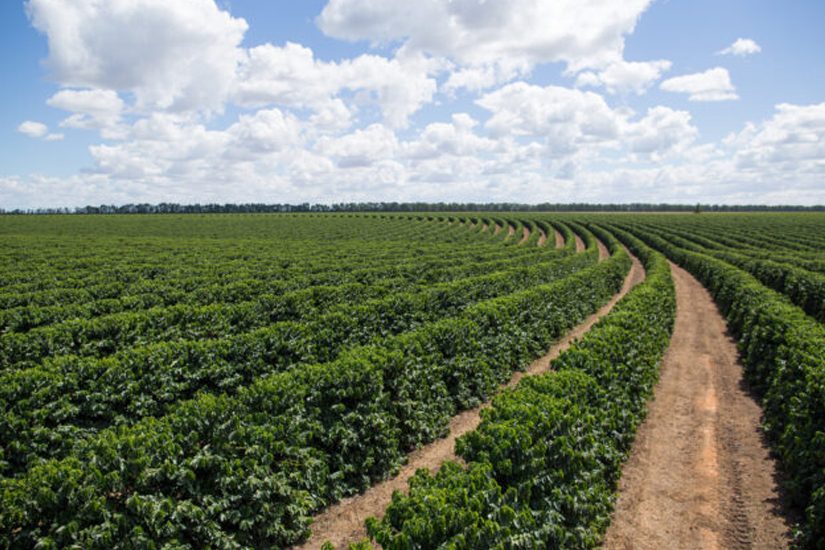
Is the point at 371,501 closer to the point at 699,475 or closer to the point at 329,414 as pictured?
the point at 329,414

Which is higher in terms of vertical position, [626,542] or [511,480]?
[511,480]

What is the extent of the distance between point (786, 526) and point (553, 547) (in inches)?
177

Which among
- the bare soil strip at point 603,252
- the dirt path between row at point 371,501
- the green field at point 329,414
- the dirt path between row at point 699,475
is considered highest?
the green field at point 329,414

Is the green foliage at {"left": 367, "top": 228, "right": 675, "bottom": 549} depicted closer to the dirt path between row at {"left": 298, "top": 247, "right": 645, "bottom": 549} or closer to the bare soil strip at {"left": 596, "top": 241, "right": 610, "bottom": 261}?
Result: the dirt path between row at {"left": 298, "top": 247, "right": 645, "bottom": 549}

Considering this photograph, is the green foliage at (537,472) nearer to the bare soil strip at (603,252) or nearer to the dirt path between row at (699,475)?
the dirt path between row at (699,475)

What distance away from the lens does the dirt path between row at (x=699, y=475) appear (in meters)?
7.81

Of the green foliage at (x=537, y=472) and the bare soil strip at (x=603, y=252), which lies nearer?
the green foliage at (x=537, y=472)

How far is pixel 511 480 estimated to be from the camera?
22.4 ft

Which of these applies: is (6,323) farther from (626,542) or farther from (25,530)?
(626,542)

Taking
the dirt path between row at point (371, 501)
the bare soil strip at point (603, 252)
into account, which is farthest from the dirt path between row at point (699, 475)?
the bare soil strip at point (603, 252)

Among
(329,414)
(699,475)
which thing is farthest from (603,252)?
(329,414)

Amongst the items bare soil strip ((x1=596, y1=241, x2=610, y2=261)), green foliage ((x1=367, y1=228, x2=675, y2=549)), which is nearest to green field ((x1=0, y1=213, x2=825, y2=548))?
green foliage ((x1=367, y1=228, x2=675, y2=549))

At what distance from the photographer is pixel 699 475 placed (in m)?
9.61

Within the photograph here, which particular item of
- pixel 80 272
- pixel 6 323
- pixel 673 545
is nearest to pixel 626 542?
pixel 673 545
